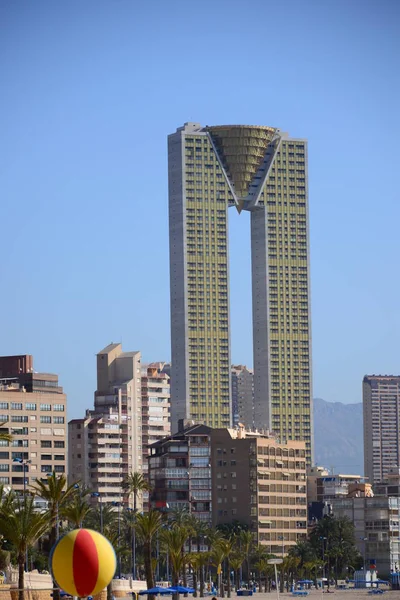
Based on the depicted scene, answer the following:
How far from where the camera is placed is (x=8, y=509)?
256ft

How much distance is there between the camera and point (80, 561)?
4031 centimetres

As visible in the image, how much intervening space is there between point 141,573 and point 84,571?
147199 millimetres

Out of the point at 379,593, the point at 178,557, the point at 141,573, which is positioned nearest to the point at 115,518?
the point at 141,573

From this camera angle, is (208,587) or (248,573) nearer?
(208,587)

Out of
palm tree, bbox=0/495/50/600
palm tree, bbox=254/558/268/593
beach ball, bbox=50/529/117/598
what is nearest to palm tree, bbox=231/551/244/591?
palm tree, bbox=254/558/268/593

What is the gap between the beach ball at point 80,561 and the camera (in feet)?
132

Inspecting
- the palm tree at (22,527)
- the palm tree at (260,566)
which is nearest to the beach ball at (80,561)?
the palm tree at (22,527)

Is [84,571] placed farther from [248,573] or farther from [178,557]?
[248,573]

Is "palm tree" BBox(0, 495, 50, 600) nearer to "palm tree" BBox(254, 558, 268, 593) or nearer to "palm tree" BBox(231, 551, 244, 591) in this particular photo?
"palm tree" BBox(231, 551, 244, 591)

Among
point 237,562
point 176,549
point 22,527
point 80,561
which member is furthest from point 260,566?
point 80,561

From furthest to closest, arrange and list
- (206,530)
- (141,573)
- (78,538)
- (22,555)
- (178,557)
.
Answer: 1. (206,530)
2. (141,573)
3. (178,557)
4. (22,555)
5. (78,538)

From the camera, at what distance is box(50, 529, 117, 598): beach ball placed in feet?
132

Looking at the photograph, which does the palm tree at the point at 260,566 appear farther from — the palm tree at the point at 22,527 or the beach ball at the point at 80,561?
the beach ball at the point at 80,561

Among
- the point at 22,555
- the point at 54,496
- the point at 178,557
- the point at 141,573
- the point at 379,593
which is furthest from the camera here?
the point at 141,573
